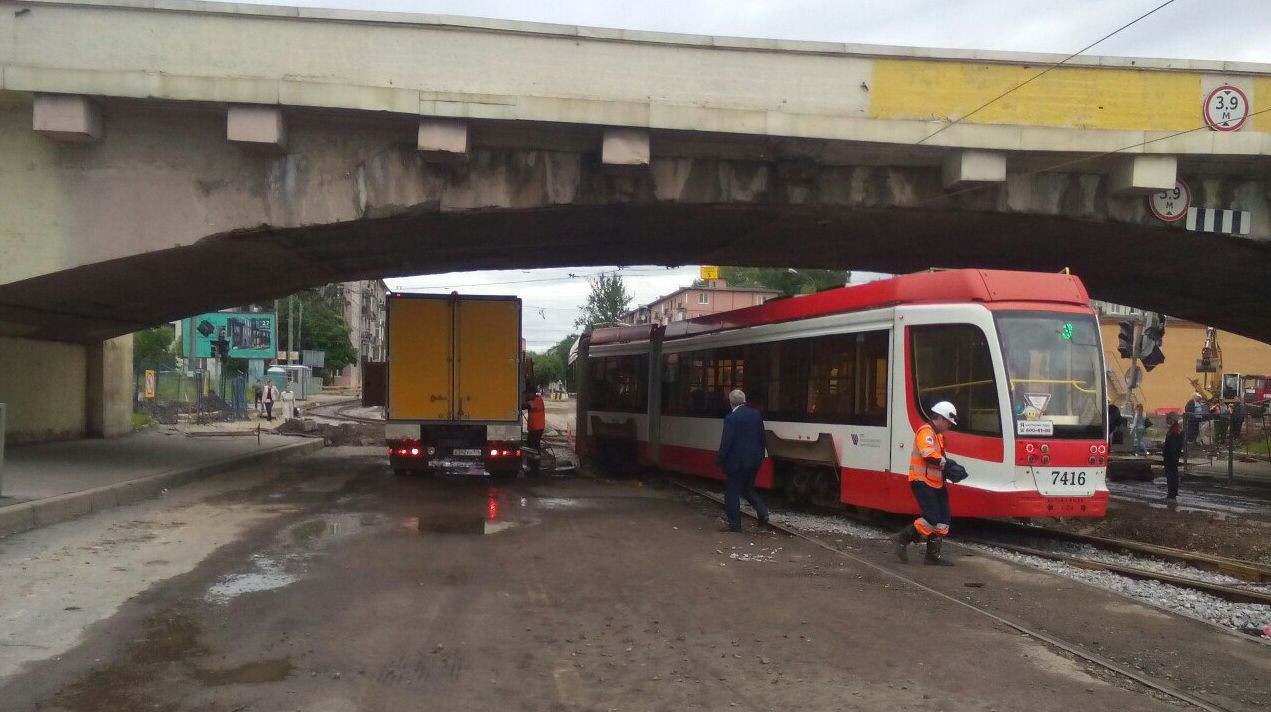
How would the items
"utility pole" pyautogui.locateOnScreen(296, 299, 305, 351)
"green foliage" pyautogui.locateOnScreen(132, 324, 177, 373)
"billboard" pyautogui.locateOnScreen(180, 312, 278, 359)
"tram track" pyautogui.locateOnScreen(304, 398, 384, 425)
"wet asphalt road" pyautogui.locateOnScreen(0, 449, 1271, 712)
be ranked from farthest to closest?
1. "utility pole" pyautogui.locateOnScreen(296, 299, 305, 351)
2. "billboard" pyautogui.locateOnScreen(180, 312, 278, 359)
3. "tram track" pyautogui.locateOnScreen(304, 398, 384, 425)
4. "green foliage" pyautogui.locateOnScreen(132, 324, 177, 373)
5. "wet asphalt road" pyautogui.locateOnScreen(0, 449, 1271, 712)

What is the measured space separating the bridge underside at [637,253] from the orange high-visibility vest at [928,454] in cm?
581

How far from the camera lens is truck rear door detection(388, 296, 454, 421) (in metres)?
15.9

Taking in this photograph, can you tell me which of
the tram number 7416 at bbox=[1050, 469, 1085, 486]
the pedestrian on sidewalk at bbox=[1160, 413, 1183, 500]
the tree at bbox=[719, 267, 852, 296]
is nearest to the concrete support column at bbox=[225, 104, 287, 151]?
the tram number 7416 at bbox=[1050, 469, 1085, 486]

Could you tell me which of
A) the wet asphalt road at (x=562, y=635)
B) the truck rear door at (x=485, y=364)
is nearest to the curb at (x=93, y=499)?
the wet asphalt road at (x=562, y=635)

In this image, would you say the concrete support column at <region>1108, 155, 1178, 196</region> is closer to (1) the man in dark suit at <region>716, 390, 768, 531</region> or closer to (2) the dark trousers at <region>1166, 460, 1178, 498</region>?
(2) the dark trousers at <region>1166, 460, 1178, 498</region>

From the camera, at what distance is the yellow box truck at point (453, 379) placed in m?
15.9

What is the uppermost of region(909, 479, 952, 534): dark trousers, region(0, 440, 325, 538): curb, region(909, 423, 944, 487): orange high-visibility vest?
region(909, 423, 944, 487): orange high-visibility vest

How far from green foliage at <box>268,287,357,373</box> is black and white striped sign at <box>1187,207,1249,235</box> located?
66871 millimetres

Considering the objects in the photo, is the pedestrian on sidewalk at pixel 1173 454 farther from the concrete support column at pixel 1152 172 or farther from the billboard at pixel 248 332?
the billboard at pixel 248 332

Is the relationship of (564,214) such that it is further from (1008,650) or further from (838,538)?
(1008,650)

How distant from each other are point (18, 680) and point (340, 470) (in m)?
13.6

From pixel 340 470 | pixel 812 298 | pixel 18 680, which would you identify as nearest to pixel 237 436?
pixel 340 470

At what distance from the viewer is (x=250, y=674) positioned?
520 cm

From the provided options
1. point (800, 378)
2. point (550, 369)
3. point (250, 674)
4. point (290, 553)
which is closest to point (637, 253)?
point (800, 378)
